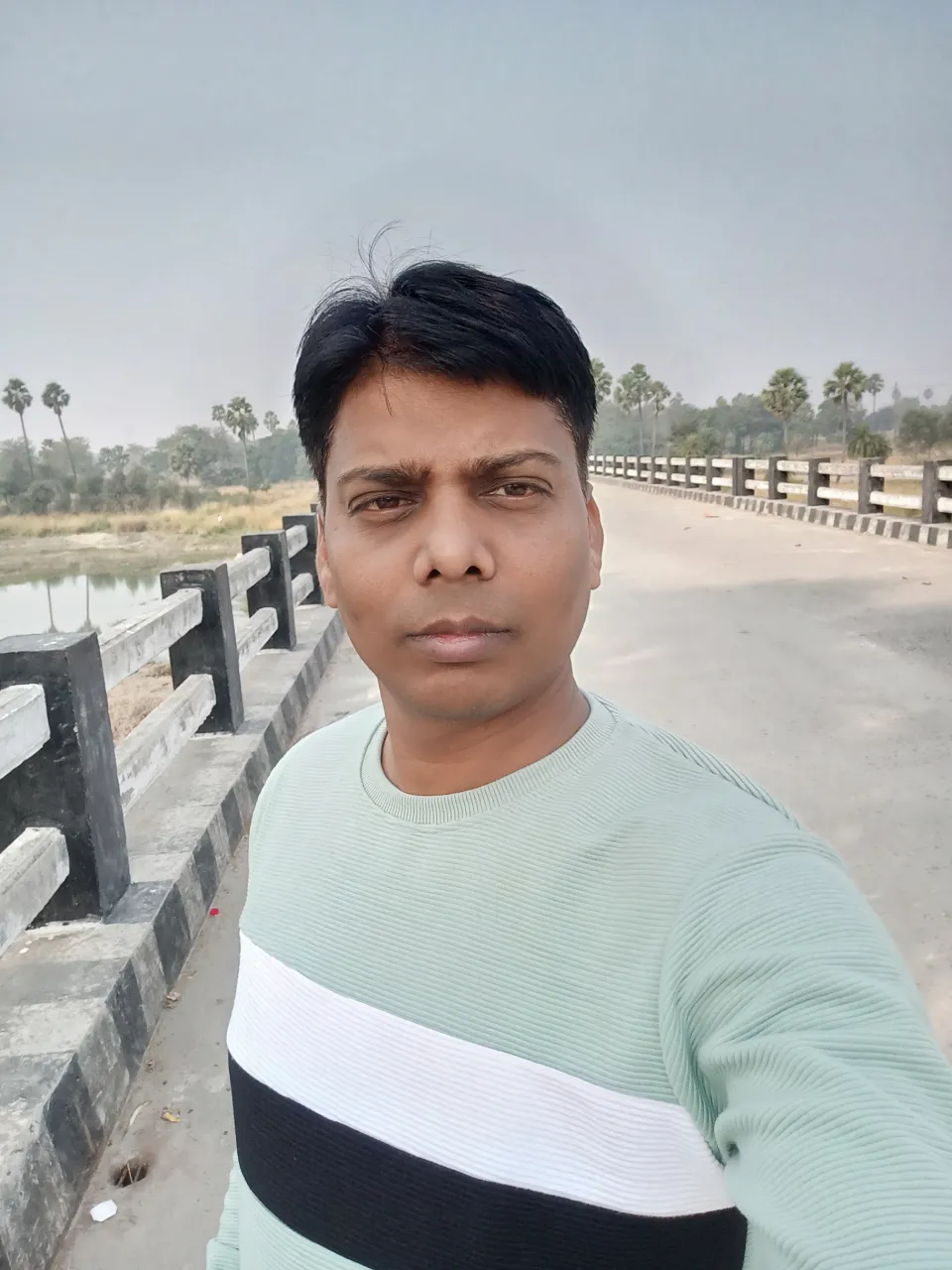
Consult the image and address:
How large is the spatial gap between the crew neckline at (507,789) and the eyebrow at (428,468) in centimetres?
28

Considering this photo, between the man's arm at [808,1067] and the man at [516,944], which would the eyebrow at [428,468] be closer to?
the man at [516,944]

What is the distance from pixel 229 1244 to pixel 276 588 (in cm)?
496

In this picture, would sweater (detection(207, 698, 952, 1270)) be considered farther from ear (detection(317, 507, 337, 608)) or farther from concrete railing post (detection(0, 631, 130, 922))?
concrete railing post (detection(0, 631, 130, 922))

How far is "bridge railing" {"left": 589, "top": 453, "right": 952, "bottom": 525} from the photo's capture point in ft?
35.2

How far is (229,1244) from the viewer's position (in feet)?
4.03

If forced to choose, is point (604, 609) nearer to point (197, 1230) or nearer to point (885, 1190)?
point (197, 1230)

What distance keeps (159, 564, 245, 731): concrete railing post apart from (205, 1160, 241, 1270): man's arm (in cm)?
299

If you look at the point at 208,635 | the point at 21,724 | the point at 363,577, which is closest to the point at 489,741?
the point at 363,577

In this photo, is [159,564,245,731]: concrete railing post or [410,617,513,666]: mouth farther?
[159,564,245,731]: concrete railing post

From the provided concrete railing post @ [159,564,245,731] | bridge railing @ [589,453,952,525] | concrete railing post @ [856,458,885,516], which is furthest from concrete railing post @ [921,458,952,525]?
concrete railing post @ [159,564,245,731]

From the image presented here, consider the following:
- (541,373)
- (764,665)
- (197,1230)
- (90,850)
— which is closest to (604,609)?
(764,665)

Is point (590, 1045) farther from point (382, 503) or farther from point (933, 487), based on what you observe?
point (933, 487)

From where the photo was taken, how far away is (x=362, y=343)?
111cm

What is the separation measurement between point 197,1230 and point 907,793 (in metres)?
2.84
